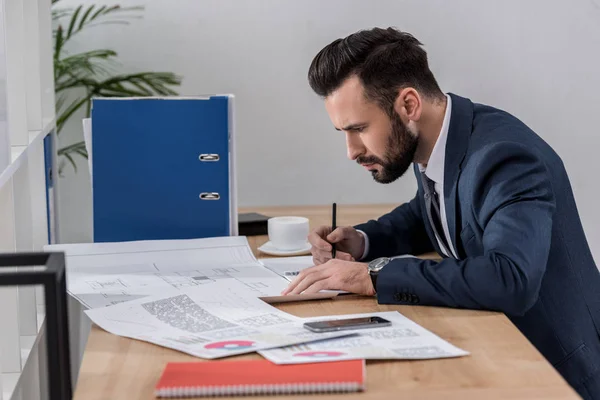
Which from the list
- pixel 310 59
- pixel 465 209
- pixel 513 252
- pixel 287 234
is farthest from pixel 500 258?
pixel 310 59

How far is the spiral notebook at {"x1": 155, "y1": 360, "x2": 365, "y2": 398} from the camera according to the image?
113 centimetres

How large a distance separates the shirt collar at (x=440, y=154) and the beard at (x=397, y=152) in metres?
0.04

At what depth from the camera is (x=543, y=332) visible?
65.8 inches

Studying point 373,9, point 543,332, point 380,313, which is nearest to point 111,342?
point 380,313

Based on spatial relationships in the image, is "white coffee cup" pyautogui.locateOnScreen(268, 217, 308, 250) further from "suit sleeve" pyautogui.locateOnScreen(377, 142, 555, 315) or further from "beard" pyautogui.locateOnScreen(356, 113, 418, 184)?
"suit sleeve" pyautogui.locateOnScreen(377, 142, 555, 315)

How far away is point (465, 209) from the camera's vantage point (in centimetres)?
170

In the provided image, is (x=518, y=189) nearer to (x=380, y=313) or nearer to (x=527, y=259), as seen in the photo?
(x=527, y=259)

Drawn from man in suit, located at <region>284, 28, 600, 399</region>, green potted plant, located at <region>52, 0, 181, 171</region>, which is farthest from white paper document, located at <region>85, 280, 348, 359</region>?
green potted plant, located at <region>52, 0, 181, 171</region>

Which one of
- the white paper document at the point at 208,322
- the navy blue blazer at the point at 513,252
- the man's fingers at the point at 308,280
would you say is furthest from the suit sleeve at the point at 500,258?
the white paper document at the point at 208,322

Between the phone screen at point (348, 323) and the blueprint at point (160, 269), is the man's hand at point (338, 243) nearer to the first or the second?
the blueprint at point (160, 269)

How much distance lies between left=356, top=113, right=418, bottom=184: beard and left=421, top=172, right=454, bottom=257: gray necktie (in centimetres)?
9

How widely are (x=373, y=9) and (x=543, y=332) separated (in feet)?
5.68

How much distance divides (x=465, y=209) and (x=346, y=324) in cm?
43

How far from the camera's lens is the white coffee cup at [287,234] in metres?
2.02
